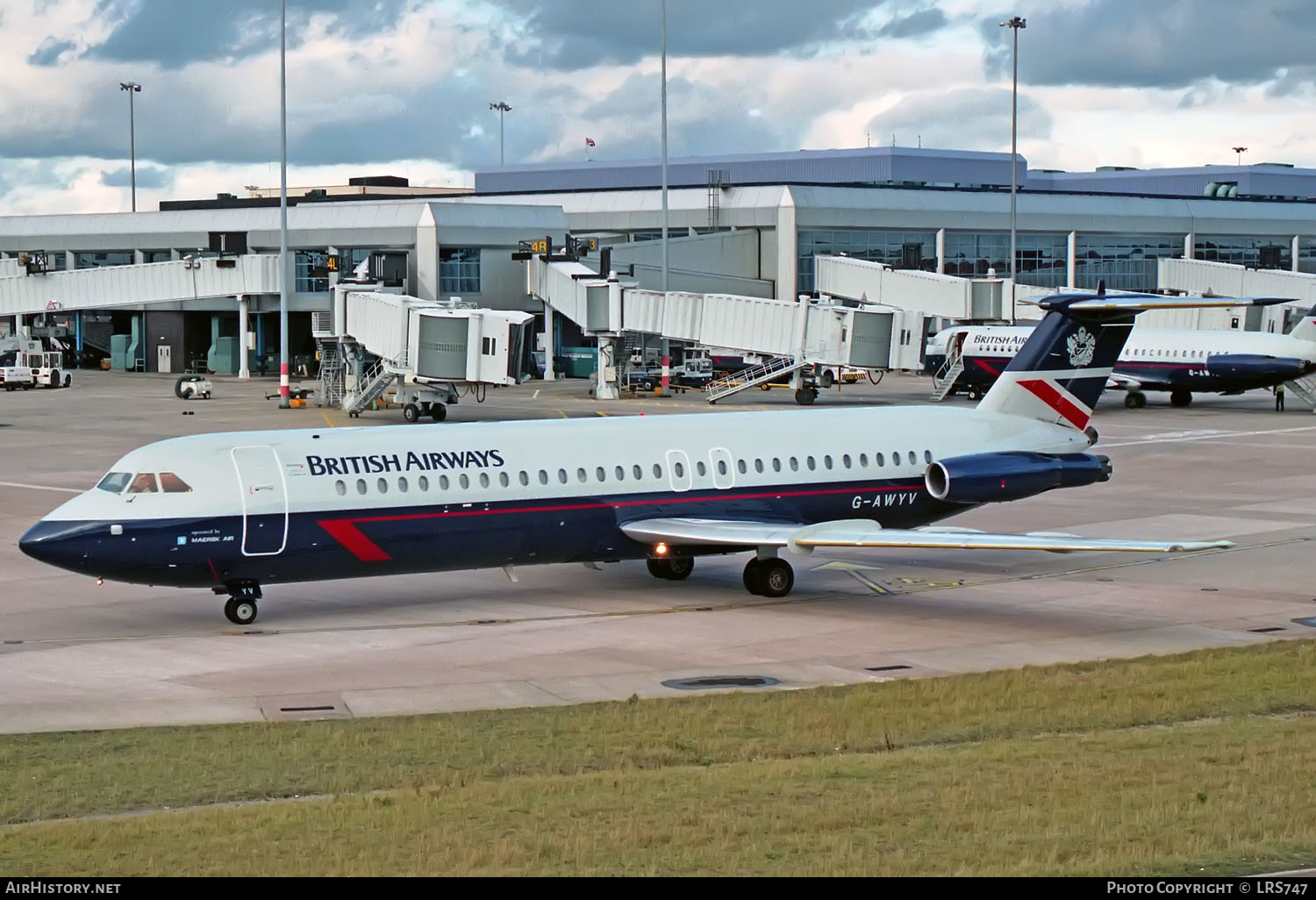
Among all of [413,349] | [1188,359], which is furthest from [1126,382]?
[413,349]

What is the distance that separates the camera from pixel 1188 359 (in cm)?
8038

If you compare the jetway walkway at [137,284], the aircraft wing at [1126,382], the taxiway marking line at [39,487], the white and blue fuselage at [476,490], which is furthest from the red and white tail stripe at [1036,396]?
the jetway walkway at [137,284]

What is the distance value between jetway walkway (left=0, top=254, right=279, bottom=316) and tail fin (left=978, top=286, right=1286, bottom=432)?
77308 millimetres

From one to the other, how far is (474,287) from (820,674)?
88.9 m

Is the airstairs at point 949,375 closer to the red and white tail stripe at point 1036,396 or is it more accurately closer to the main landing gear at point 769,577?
the red and white tail stripe at point 1036,396

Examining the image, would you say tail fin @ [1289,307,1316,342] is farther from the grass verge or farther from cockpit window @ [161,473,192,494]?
cockpit window @ [161,473,192,494]

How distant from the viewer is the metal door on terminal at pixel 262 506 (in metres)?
27.9

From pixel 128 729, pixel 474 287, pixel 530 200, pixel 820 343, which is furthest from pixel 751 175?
pixel 128 729

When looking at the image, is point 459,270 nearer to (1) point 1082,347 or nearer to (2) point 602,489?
(1) point 1082,347

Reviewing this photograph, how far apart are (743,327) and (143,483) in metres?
63.2

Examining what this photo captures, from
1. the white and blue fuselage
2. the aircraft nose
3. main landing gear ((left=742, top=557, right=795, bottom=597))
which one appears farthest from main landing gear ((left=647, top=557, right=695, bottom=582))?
the aircraft nose

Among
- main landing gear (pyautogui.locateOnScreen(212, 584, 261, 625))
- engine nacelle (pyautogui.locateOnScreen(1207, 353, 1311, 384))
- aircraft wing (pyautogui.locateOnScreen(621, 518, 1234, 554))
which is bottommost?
main landing gear (pyautogui.locateOnScreen(212, 584, 261, 625))

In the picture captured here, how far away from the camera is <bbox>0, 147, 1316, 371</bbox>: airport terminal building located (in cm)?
11081
